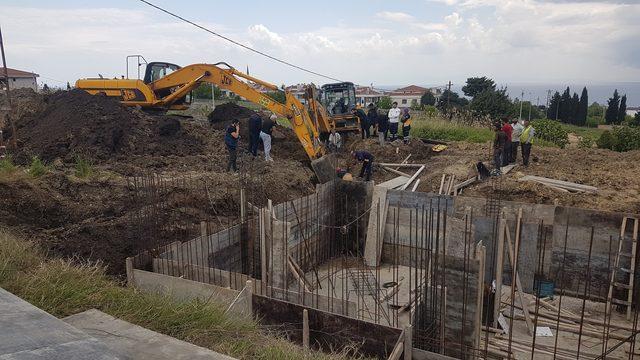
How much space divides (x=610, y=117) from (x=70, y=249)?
46.0 meters

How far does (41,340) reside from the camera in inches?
84.1

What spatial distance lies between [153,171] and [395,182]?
5.52 meters

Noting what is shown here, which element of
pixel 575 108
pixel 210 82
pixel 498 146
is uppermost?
pixel 210 82

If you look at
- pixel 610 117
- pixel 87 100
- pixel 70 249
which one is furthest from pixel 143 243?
pixel 610 117

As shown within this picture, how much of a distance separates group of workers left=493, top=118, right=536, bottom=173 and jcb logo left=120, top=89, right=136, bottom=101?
9.81 m

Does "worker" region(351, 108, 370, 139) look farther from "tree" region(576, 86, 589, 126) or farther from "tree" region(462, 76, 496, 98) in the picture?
"tree" region(576, 86, 589, 126)

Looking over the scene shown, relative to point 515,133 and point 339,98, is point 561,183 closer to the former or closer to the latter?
point 515,133

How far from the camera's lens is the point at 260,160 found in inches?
443

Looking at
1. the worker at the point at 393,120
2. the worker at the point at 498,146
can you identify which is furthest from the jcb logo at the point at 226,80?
the worker at the point at 498,146

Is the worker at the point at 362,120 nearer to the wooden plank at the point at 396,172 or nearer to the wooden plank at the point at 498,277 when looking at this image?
Answer: the wooden plank at the point at 396,172

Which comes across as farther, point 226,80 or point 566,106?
point 566,106

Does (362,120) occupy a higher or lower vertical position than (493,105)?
lower

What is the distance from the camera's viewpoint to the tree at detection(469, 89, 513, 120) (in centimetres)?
3241

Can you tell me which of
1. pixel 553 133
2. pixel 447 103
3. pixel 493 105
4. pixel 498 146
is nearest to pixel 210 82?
pixel 498 146
